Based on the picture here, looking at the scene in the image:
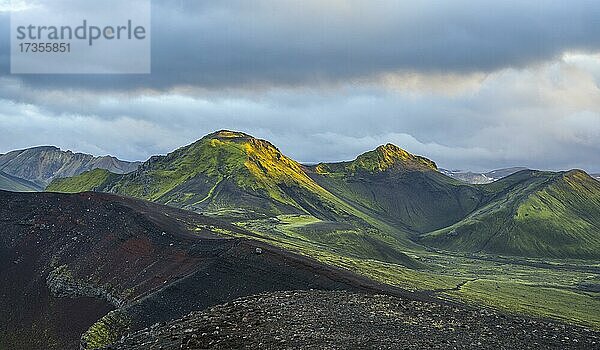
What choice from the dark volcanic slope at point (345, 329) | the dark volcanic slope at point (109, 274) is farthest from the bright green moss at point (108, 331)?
the dark volcanic slope at point (345, 329)

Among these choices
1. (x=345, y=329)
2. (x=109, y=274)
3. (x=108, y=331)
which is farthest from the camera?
(x=109, y=274)

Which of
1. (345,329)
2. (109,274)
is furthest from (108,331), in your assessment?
(345,329)

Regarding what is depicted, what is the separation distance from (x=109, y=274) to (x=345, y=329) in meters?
48.6

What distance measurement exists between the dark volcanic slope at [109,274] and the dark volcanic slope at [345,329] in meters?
13.3

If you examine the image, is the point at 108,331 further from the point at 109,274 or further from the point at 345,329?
the point at 345,329

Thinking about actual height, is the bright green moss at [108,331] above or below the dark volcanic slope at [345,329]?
below

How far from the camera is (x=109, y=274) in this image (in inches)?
3140

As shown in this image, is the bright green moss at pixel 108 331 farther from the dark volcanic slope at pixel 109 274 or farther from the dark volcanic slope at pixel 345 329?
the dark volcanic slope at pixel 345 329

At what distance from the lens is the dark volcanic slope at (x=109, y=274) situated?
6331 cm

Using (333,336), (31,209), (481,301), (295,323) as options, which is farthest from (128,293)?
(481,301)

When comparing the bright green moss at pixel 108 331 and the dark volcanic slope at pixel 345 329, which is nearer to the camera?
the dark volcanic slope at pixel 345 329

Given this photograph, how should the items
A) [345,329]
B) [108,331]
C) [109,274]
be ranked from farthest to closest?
[109,274] → [108,331] → [345,329]

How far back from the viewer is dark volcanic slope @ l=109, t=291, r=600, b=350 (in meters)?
39.8

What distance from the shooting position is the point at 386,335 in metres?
41.8
